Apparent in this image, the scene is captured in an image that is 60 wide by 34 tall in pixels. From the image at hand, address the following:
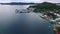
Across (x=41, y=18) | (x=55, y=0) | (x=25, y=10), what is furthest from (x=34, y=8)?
(x=55, y=0)

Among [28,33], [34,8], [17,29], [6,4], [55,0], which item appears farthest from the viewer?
[6,4]

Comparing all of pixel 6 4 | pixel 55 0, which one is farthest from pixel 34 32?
pixel 6 4

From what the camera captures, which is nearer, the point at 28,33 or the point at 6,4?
the point at 28,33

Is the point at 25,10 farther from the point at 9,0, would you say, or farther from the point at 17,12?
the point at 9,0

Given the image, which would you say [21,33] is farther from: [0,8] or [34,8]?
[0,8]

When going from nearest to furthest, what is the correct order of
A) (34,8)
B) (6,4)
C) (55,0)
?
1. (34,8)
2. (55,0)
3. (6,4)

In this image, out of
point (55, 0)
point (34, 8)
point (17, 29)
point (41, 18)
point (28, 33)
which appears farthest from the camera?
point (55, 0)

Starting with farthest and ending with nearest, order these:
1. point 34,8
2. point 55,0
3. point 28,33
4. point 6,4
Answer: point 6,4 < point 55,0 < point 34,8 < point 28,33

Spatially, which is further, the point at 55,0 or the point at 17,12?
the point at 55,0
